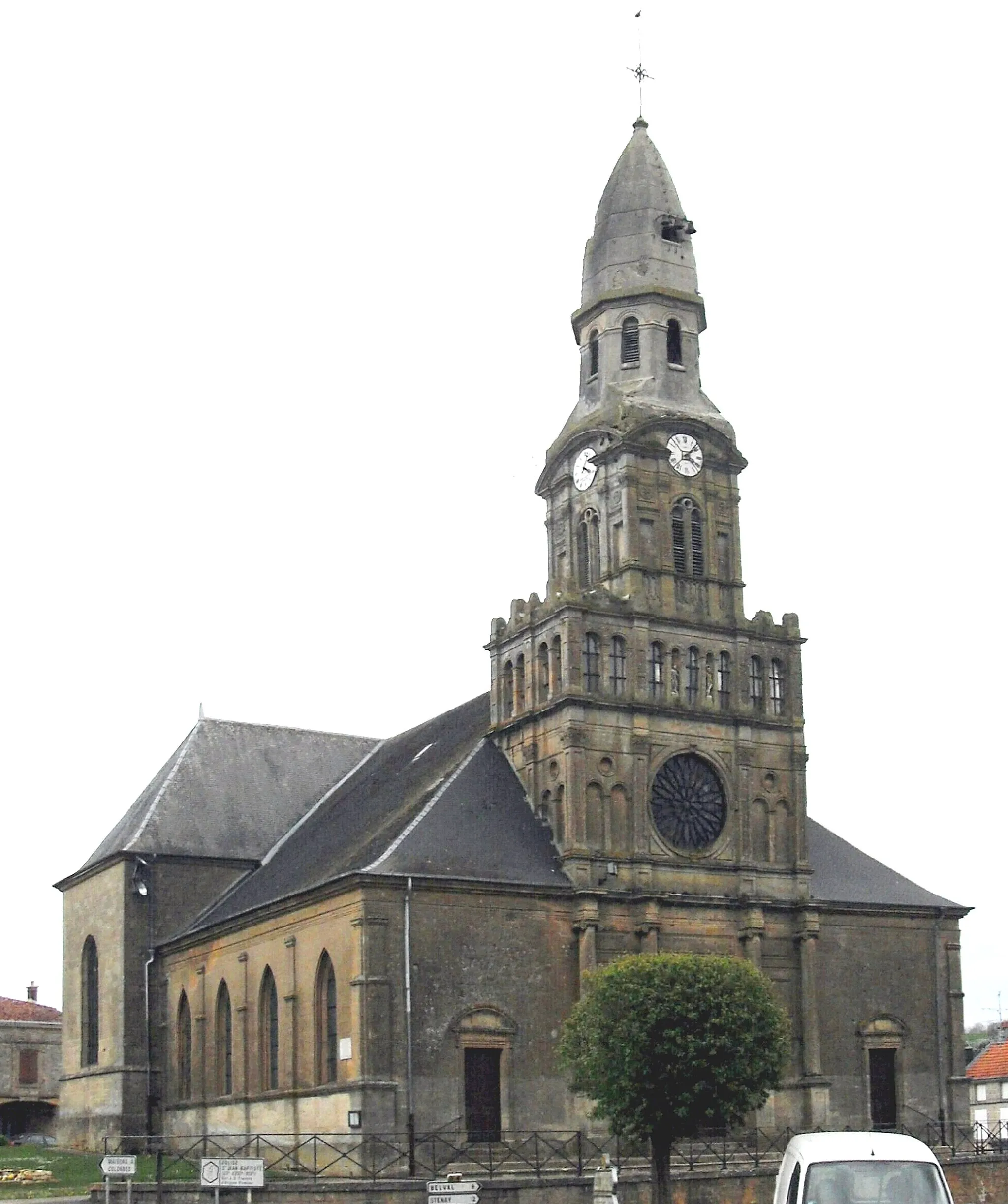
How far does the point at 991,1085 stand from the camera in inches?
3132

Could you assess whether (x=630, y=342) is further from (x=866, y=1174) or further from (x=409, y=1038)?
(x=866, y=1174)

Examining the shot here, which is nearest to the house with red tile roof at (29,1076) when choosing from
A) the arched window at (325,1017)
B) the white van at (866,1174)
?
the arched window at (325,1017)

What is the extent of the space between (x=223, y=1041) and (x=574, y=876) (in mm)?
14326

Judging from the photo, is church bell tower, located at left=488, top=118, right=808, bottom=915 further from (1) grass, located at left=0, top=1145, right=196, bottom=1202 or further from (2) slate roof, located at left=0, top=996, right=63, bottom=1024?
(2) slate roof, located at left=0, top=996, right=63, bottom=1024

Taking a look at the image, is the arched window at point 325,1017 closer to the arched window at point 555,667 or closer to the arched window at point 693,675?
the arched window at point 555,667

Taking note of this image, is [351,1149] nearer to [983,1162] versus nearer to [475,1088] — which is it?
[475,1088]

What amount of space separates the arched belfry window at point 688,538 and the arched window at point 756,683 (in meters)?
3.22

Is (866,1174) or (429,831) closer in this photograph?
(866,1174)

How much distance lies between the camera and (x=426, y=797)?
52.4 meters

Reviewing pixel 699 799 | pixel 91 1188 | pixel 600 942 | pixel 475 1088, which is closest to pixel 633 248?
pixel 699 799

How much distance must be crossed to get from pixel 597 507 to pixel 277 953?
670 inches

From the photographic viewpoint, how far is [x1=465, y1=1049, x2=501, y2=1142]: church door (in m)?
47.4

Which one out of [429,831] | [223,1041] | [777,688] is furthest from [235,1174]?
[777,688]

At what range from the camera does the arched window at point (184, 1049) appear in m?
58.6
